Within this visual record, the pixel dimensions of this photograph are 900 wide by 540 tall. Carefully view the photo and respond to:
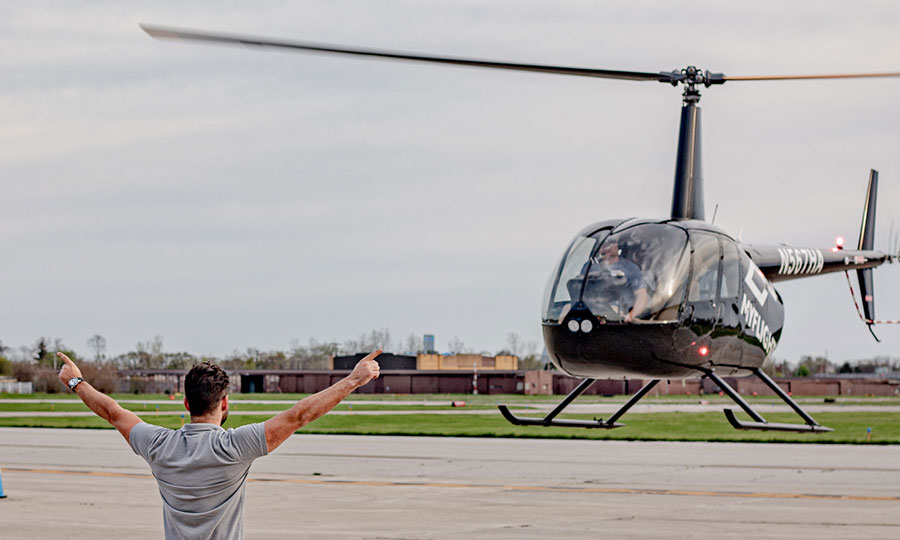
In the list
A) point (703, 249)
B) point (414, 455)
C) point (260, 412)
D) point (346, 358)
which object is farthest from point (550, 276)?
point (346, 358)

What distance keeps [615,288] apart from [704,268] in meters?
1.35

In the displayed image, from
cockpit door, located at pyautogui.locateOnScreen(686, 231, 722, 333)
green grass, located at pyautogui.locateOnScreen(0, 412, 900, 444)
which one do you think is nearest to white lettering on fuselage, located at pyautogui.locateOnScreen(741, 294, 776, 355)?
cockpit door, located at pyautogui.locateOnScreen(686, 231, 722, 333)

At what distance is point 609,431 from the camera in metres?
35.8

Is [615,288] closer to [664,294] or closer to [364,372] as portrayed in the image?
[664,294]

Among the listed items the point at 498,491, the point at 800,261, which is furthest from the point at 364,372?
the point at 498,491

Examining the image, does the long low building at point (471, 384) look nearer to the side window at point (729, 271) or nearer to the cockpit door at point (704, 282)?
the side window at point (729, 271)

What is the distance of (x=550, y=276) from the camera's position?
46.8ft

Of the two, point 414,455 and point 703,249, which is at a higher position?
point 703,249

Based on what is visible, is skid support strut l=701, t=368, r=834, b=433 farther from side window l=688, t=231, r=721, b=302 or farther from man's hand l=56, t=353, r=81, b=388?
man's hand l=56, t=353, r=81, b=388

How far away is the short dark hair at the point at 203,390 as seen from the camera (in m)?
4.52

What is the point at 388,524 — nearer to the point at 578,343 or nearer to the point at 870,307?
the point at 578,343

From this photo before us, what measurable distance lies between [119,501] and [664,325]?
30.5 ft

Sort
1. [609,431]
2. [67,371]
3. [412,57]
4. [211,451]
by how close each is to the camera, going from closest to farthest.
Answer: [211,451]
[67,371]
[412,57]
[609,431]

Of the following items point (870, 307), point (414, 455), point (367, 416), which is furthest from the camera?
point (367, 416)
